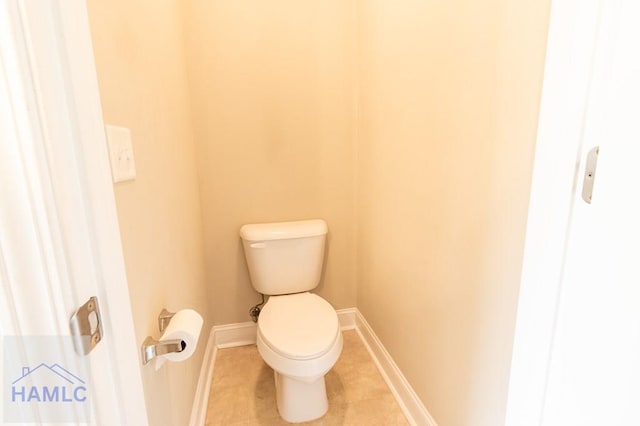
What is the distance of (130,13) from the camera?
0.76 meters

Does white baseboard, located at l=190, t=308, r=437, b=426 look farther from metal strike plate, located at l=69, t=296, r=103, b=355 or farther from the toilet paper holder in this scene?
metal strike plate, located at l=69, t=296, r=103, b=355

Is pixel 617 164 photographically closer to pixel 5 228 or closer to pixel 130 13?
pixel 5 228

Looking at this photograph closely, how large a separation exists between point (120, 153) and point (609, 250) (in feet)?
2.82

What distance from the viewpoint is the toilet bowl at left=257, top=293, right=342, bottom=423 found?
46.9 inches

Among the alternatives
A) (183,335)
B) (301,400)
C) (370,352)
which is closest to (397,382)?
(370,352)

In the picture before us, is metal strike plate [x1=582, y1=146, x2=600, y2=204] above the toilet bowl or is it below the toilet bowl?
above

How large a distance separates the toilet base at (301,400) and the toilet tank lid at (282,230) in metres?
0.66

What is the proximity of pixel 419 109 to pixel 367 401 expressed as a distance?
→ 4.25 ft

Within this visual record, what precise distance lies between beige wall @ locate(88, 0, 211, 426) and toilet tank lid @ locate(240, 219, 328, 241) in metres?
0.30

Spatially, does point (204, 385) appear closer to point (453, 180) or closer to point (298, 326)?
point (298, 326)

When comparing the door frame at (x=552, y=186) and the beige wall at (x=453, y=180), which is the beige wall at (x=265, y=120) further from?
the door frame at (x=552, y=186)

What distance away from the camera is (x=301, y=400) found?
1.34 m

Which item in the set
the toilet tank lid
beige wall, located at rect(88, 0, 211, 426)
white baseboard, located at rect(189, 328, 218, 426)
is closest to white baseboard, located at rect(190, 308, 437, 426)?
white baseboard, located at rect(189, 328, 218, 426)

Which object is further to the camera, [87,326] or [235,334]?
[235,334]
